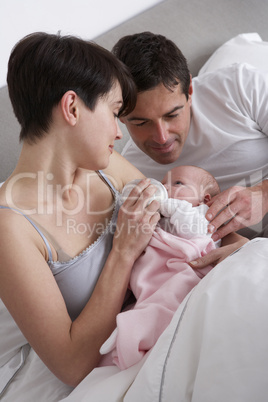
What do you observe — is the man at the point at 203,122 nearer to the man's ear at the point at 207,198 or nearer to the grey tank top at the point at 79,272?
the man's ear at the point at 207,198

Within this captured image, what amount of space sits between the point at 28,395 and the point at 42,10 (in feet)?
5.56

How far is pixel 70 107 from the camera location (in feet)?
3.63

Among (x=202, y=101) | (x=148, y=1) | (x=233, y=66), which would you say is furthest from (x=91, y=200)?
(x=148, y=1)

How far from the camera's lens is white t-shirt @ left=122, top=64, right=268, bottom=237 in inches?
70.6

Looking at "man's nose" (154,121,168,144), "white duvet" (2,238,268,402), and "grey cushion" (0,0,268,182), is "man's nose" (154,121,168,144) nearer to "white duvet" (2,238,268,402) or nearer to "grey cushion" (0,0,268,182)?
"grey cushion" (0,0,268,182)

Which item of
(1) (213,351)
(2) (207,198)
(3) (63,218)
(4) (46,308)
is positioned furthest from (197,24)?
(1) (213,351)

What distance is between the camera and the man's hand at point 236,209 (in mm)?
1397

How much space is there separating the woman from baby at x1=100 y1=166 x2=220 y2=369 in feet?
0.17

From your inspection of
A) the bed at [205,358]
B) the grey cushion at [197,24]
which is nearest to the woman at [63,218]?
the bed at [205,358]

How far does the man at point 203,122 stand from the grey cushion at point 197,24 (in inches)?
18.2

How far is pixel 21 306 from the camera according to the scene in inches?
39.9

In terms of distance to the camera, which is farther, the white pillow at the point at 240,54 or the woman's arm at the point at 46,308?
the white pillow at the point at 240,54

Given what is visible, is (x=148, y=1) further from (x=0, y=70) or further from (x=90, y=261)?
(x=90, y=261)

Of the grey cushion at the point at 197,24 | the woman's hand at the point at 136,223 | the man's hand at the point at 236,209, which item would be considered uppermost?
the grey cushion at the point at 197,24
